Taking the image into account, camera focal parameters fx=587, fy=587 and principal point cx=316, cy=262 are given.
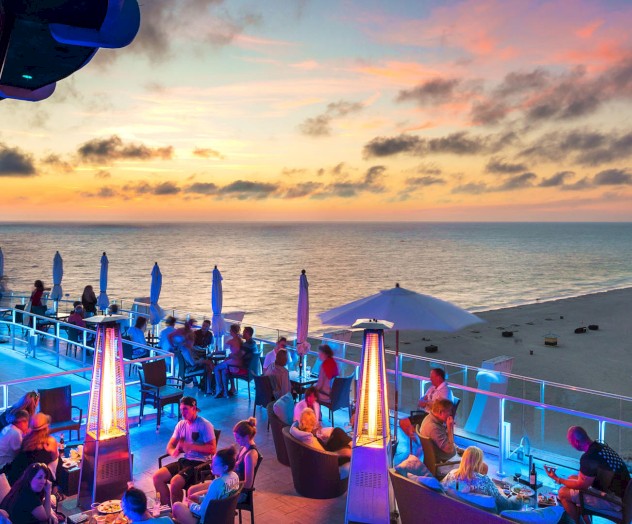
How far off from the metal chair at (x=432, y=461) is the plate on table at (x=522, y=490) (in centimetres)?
96

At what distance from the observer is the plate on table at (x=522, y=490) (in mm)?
5590

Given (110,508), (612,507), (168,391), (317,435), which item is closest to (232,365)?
(168,391)

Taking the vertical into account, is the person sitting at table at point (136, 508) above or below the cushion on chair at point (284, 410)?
above

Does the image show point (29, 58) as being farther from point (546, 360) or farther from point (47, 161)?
point (47, 161)

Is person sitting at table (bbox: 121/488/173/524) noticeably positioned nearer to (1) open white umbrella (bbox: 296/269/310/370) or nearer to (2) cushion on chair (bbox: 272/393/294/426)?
(2) cushion on chair (bbox: 272/393/294/426)

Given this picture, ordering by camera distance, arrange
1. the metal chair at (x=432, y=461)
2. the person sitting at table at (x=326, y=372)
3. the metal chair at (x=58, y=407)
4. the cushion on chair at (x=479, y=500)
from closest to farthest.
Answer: the cushion on chair at (x=479, y=500), the metal chair at (x=432, y=461), the metal chair at (x=58, y=407), the person sitting at table at (x=326, y=372)

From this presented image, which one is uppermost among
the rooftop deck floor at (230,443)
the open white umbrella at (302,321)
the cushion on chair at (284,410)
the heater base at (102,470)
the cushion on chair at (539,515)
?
the open white umbrella at (302,321)

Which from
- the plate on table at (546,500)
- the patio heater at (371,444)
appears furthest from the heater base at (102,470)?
the plate on table at (546,500)

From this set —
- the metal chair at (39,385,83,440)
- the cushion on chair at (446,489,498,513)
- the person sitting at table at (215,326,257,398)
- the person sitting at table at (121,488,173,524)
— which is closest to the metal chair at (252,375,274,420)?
the person sitting at table at (215,326,257,398)

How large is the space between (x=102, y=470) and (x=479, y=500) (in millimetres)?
3902

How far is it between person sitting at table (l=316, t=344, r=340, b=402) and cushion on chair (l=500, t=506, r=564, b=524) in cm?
484

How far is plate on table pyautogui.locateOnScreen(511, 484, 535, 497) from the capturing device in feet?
18.3

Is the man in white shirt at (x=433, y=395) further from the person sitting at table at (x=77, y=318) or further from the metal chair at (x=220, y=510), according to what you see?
the person sitting at table at (x=77, y=318)

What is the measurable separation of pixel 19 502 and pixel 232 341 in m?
6.34
